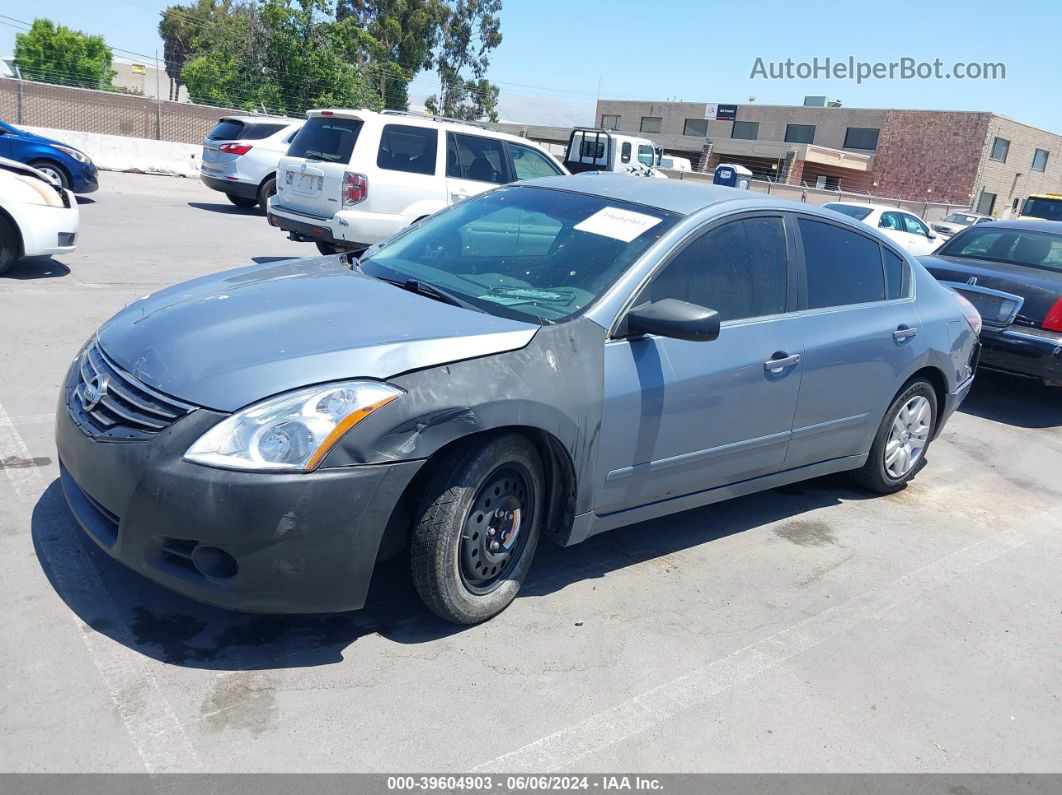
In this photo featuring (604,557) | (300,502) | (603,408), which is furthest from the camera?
(604,557)

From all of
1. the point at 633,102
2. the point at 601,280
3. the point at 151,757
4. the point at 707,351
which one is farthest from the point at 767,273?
the point at 633,102

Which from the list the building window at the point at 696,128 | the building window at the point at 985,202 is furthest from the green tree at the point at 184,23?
the building window at the point at 985,202

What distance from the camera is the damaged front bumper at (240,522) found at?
2.92 metres

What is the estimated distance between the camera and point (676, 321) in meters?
3.67

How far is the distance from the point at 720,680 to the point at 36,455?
3.51 m

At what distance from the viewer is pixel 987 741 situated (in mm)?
3314

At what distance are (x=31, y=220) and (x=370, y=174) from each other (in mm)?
3318

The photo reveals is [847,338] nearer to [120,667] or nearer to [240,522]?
[240,522]

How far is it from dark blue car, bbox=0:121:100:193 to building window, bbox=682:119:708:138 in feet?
173

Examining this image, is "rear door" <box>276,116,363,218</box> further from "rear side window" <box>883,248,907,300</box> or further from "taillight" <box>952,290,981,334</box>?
"taillight" <box>952,290,981,334</box>

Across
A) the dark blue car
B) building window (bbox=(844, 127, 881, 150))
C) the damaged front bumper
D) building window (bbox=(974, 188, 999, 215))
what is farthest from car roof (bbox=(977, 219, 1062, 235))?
building window (bbox=(844, 127, 881, 150))

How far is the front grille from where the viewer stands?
10.0 ft

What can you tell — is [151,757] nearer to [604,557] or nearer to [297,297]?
[297,297]

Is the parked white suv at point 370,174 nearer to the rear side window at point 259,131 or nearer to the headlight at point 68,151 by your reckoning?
the headlight at point 68,151
